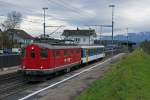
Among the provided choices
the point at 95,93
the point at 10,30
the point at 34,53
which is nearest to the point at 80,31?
the point at 10,30

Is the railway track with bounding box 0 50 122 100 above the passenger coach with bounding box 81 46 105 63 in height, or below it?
below

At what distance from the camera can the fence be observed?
36294 mm

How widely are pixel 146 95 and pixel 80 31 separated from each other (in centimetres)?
10910

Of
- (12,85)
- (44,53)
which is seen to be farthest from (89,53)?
(12,85)

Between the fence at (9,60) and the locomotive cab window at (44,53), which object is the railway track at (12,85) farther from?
the fence at (9,60)

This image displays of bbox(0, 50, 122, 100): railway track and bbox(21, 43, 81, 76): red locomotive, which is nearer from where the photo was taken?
bbox(0, 50, 122, 100): railway track

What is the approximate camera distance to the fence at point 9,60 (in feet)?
119

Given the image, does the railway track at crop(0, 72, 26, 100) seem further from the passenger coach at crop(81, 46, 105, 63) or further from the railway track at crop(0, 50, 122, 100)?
the passenger coach at crop(81, 46, 105, 63)

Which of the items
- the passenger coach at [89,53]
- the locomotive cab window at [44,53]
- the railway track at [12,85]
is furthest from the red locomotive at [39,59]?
the passenger coach at [89,53]

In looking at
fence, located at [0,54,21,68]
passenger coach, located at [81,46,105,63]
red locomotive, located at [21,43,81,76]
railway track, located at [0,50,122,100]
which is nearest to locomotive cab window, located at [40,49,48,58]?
red locomotive, located at [21,43,81,76]

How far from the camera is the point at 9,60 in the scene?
38219 millimetres

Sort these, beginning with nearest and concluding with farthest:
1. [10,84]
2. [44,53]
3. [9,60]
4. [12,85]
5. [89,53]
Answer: [12,85] → [10,84] → [44,53] → [9,60] → [89,53]

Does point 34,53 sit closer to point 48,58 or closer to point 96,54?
point 48,58

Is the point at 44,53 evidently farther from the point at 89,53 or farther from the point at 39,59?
the point at 89,53
